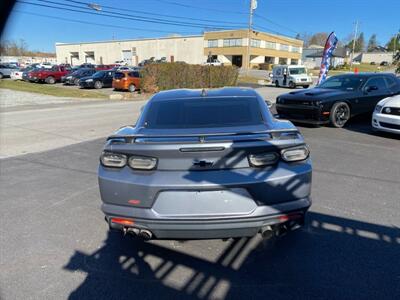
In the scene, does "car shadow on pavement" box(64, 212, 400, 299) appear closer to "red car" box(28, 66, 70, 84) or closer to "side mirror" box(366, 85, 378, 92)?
"side mirror" box(366, 85, 378, 92)

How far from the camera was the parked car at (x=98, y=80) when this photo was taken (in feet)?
80.3

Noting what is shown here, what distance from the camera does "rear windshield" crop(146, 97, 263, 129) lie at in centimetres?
315

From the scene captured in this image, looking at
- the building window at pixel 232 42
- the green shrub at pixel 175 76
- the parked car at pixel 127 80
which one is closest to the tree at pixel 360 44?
the building window at pixel 232 42

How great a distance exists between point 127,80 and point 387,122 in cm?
1841

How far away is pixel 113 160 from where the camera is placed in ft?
8.63

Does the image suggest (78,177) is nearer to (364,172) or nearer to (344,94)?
(364,172)

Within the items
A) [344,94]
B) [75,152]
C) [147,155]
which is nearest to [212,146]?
[147,155]

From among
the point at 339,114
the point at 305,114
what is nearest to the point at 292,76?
the point at 339,114

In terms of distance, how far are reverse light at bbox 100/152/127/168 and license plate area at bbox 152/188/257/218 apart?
473mm

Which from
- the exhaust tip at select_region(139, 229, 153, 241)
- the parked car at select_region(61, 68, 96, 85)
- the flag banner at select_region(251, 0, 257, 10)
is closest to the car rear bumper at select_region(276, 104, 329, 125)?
the exhaust tip at select_region(139, 229, 153, 241)

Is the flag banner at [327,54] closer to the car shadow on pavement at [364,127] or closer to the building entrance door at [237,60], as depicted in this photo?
the car shadow on pavement at [364,127]

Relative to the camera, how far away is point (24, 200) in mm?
4230

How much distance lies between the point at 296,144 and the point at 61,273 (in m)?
2.29

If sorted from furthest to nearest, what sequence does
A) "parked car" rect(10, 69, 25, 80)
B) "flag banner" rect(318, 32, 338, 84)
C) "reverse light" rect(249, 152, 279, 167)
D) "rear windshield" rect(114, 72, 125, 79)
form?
"parked car" rect(10, 69, 25, 80), "rear windshield" rect(114, 72, 125, 79), "flag banner" rect(318, 32, 338, 84), "reverse light" rect(249, 152, 279, 167)
